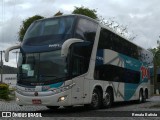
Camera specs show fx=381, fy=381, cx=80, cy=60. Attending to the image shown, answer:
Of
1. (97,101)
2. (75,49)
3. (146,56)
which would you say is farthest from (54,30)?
(146,56)

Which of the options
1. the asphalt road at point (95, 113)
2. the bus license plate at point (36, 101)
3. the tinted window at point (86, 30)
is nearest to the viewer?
the asphalt road at point (95, 113)

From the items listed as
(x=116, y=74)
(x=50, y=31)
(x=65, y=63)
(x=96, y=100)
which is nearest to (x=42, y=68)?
(x=65, y=63)

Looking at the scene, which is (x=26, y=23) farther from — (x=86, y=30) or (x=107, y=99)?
(x=86, y=30)

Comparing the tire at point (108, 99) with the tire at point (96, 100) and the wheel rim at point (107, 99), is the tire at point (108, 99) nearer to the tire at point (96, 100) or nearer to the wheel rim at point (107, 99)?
the wheel rim at point (107, 99)

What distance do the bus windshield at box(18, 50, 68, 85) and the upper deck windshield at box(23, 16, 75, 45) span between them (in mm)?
636

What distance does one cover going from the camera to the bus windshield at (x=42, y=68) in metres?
15.7

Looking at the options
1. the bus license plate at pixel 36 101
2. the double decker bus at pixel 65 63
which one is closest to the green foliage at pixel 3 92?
the double decker bus at pixel 65 63

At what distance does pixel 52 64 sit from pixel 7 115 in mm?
2848

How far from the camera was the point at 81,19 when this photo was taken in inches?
668

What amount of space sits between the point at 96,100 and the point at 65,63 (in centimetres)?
351

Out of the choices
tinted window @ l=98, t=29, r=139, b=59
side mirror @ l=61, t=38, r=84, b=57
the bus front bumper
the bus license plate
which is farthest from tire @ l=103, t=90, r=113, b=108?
side mirror @ l=61, t=38, r=84, b=57

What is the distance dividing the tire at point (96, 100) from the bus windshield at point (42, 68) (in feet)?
9.79

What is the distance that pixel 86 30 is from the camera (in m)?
17.4

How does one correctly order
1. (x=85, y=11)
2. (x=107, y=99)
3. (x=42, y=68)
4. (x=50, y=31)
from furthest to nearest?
(x=85, y=11), (x=107, y=99), (x=50, y=31), (x=42, y=68)
